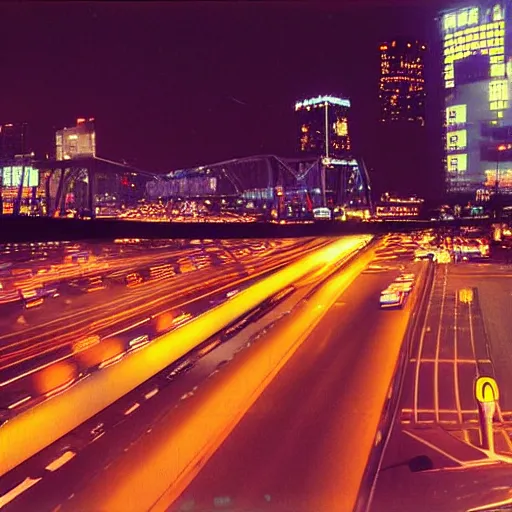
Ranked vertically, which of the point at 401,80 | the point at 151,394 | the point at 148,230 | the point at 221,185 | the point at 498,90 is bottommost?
the point at 151,394

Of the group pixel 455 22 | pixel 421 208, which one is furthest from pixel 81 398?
pixel 421 208

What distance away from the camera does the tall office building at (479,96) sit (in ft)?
56.4

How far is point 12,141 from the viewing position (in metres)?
12.5

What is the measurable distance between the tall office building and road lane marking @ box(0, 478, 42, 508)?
1197cm

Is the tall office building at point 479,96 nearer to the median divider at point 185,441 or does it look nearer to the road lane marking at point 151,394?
the median divider at point 185,441

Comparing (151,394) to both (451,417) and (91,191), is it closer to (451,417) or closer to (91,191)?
(451,417)

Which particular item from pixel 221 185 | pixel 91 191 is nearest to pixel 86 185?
pixel 91 191

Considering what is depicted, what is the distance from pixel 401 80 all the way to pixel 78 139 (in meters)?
75.6

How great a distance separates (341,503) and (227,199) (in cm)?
2220

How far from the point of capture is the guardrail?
11.0 ft

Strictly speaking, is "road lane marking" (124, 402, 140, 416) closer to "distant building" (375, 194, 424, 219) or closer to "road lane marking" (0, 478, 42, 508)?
"road lane marking" (0, 478, 42, 508)

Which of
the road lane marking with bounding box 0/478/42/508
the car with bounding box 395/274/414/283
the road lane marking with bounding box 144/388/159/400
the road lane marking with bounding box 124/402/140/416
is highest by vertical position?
the car with bounding box 395/274/414/283

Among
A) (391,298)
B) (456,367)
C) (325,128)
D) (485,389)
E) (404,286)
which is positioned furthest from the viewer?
(325,128)

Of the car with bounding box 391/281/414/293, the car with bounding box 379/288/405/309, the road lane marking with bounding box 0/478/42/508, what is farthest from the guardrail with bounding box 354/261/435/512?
the road lane marking with bounding box 0/478/42/508
